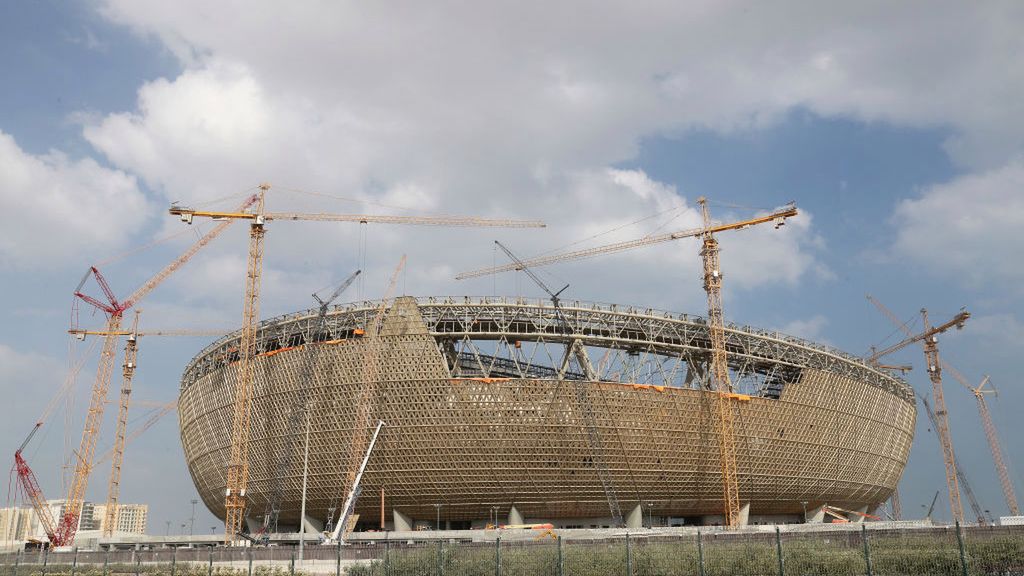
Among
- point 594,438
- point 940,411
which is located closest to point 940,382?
point 940,411

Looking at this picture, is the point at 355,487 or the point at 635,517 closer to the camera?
the point at 355,487

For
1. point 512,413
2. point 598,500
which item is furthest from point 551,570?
point 598,500

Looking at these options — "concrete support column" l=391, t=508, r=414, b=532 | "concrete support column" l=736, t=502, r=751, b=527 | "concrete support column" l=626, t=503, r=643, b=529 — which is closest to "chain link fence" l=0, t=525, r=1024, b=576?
"concrete support column" l=391, t=508, r=414, b=532

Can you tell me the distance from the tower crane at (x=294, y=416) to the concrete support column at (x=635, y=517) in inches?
1386

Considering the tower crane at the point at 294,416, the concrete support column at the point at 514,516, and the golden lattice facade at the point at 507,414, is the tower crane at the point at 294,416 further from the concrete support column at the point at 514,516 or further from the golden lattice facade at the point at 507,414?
the concrete support column at the point at 514,516

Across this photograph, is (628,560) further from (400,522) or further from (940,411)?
(940,411)

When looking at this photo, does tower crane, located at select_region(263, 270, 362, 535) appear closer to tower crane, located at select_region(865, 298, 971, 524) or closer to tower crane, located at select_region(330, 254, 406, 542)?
A: tower crane, located at select_region(330, 254, 406, 542)

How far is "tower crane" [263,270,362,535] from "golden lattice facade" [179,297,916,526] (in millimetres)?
225

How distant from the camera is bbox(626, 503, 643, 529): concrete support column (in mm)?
90000

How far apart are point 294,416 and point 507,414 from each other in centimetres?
2266

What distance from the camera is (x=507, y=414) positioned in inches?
3297

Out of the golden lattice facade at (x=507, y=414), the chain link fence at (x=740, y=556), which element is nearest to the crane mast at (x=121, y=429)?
the golden lattice facade at (x=507, y=414)

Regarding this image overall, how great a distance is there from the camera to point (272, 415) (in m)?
91.1

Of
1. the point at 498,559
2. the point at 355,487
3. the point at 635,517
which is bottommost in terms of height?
the point at 635,517
